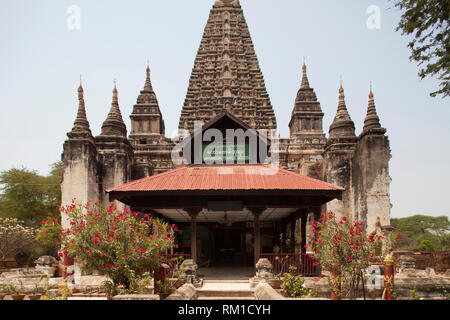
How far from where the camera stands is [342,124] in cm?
2169

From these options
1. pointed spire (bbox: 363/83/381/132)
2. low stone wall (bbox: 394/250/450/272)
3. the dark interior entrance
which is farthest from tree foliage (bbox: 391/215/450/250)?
the dark interior entrance

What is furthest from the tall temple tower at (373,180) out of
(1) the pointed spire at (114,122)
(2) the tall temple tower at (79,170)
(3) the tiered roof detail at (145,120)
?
(3) the tiered roof detail at (145,120)

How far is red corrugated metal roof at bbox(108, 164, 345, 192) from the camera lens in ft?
41.9

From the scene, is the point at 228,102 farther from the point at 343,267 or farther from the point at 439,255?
the point at 343,267

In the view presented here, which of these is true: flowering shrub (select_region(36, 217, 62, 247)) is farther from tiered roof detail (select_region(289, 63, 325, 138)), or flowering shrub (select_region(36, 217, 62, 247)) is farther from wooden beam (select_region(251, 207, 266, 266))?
tiered roof detail (select_region(289, 63, 325, 138))

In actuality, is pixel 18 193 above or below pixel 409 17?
below

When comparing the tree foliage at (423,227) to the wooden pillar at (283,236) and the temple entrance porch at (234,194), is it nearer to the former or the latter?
the wooden pillar at (283,236)

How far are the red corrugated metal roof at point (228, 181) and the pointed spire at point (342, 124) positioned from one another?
8215 mm

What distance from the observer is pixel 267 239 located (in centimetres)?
1936

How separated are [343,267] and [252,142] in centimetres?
855

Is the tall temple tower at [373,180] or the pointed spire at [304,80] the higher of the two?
the pointed spire at [304,80]

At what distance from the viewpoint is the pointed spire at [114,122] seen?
22288 millimetres

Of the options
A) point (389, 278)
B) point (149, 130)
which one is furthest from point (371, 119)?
point (149, 130)
